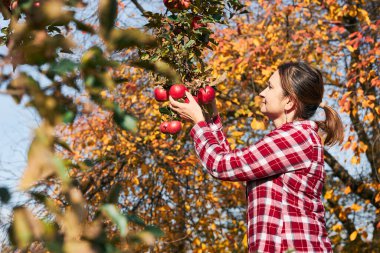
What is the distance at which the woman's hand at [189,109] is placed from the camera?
184 cm

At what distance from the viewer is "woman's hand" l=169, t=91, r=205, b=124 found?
1.84 m

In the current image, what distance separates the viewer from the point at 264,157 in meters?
1.74

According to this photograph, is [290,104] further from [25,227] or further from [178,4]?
[25,227]

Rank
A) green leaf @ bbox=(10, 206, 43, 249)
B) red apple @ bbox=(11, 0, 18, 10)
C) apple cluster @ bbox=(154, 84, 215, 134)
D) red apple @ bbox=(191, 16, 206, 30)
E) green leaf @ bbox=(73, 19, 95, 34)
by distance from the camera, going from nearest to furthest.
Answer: green leaf @ bbox=(10, 206, 43, 249)
green leaf @ bbox=(73, 19, 95, 34)
red apple @ bbox=(11, 0, 18, 10)
apple cluster @ bbox=(154, 84, 215, 134)
red apple @ bbox=(191, 16, 206, 30)

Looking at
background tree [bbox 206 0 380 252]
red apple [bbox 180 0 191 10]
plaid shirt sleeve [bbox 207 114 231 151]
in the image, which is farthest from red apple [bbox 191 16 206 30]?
background tree [bbox 206 0 380 252]

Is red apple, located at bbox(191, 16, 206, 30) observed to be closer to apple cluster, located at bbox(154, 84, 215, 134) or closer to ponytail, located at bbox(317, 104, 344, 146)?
apple cluster, located at bbox(154, 84, 215, 134)

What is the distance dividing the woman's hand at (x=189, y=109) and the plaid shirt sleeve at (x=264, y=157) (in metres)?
0.11

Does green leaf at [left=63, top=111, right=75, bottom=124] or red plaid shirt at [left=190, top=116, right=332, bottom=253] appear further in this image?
red plaid shirt at [left=190, top=116, right=332, bottom=253]

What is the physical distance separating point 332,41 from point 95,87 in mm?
5347

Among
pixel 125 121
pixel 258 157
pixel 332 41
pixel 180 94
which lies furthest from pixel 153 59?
pixel 332 41

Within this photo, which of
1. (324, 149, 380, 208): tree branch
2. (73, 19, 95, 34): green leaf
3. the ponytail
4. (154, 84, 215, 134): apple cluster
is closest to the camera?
(73, 19, 95, 34): green leaf

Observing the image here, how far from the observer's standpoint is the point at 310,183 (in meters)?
1.78

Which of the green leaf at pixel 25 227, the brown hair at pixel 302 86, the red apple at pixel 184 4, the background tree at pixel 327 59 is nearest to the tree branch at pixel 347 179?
the background tree at pixel 327 59

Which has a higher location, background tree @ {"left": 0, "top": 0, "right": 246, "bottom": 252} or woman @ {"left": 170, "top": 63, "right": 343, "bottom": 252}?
background tree @ {"left": 0, "top": 0, "right": 246, "bottom": 252}
